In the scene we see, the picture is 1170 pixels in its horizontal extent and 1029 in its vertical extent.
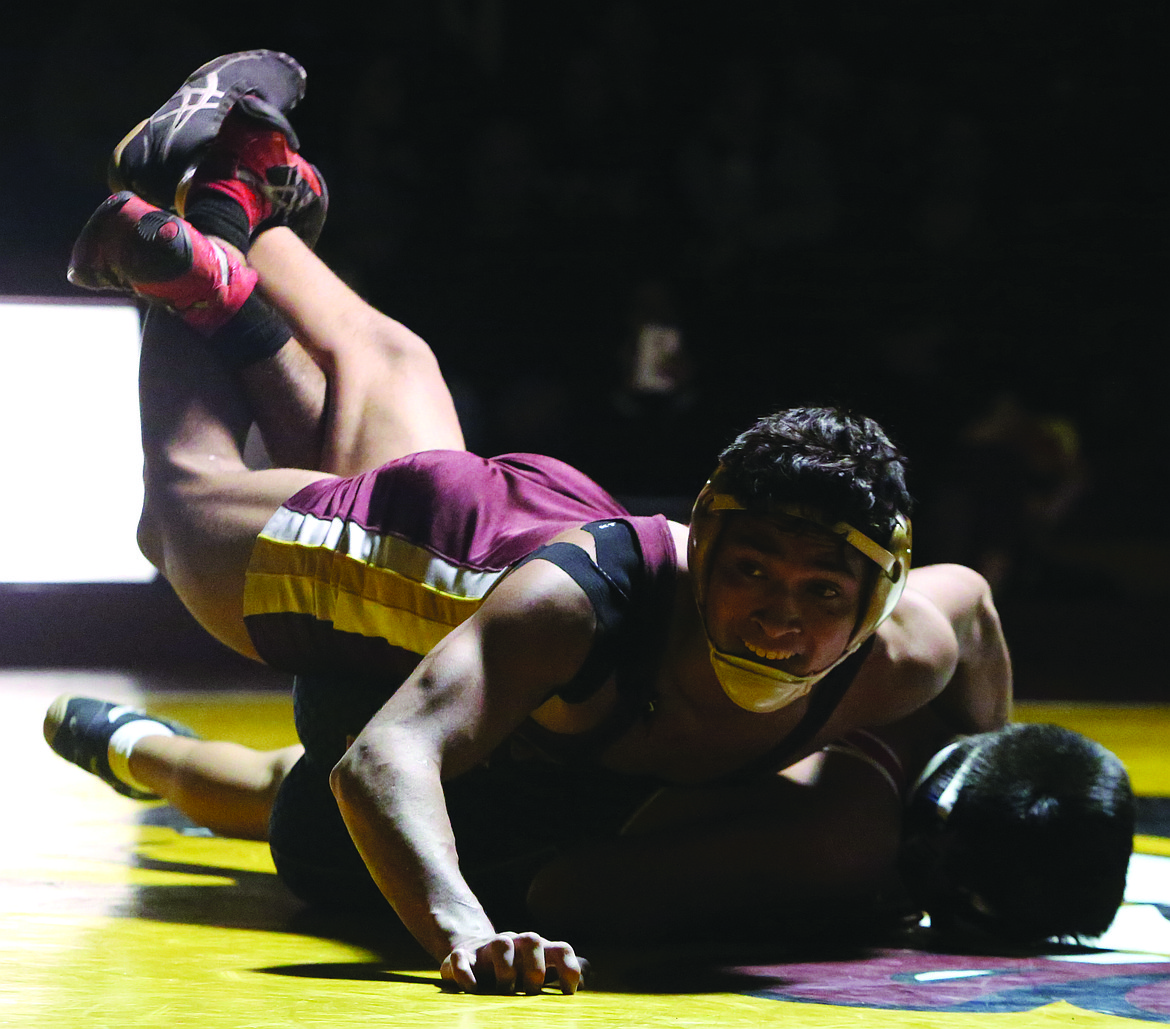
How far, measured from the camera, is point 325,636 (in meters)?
2.39

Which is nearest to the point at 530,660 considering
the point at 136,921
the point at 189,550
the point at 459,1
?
the point at 136,921

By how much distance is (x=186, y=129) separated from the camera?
2.88m

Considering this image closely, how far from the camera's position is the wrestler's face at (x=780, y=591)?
6.01ft

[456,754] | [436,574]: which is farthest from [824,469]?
[436,574]

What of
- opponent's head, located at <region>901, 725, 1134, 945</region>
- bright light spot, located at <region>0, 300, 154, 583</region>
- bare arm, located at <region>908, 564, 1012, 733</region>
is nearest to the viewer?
opponent's head, located at <region>901, 725, 1134, 945</region>

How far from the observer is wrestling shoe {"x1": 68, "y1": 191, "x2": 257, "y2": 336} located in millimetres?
2641

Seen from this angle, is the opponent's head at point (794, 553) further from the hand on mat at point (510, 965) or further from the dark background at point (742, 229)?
the dark background at point (742, 229)

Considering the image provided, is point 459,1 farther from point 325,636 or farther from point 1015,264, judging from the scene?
point 325,636

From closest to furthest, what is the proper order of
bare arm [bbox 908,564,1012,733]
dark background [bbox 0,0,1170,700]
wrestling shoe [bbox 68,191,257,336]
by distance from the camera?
bare arm [bbox 908,564,1012,733], wrestling shoe [bbox 68,191,257,336], dark background [bbox 0,0,1170,700]

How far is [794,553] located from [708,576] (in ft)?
0.35

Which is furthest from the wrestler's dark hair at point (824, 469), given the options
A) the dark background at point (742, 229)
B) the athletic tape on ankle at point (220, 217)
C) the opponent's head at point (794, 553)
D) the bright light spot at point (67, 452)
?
the bright light spot at point (67, 452)

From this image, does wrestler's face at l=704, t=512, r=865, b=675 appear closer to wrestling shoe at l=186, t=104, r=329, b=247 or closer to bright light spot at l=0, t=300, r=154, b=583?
wrestling shoe at l=186, t=104, r=329, b=247

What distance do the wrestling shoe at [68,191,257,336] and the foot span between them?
0.14 m

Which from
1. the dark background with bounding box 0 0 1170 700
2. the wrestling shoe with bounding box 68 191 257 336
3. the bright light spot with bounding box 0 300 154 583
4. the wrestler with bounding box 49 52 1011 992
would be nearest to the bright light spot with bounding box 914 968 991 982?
the wrestler with bounding box 49 52 1011 992
